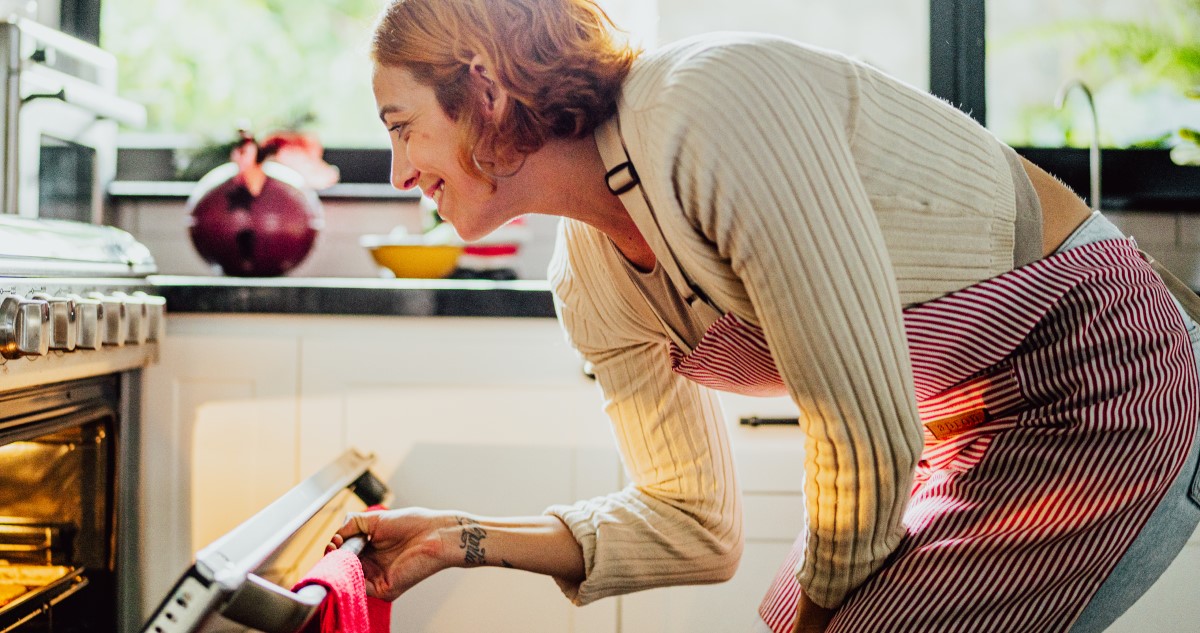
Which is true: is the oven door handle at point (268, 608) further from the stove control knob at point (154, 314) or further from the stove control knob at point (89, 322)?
the stove control knob at point (154, 314)

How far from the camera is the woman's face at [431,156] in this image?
34.6 inches

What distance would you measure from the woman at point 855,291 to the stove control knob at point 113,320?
46 centimetres

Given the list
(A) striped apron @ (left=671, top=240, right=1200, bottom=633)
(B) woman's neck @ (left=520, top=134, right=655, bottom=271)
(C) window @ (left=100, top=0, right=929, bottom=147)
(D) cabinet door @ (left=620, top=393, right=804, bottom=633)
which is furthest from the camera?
(C) window @ (left=100, top=0, right=929, bottom=147)

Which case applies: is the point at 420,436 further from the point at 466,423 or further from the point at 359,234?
the point at 359,234

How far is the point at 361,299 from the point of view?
4.41 ft

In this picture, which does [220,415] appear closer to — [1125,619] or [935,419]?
[935,419]

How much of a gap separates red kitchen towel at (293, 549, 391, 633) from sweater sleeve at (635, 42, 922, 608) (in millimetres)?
350

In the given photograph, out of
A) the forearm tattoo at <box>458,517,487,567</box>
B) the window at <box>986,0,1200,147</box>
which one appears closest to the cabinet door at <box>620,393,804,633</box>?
the forearm tattoo at <box>458,517,487,567</box>

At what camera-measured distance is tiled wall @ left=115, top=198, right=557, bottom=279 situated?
1.96 metres

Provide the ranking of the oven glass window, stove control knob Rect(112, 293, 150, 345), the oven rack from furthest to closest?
the oven glass window → stove control knob Rect(112, 293, 150, 345) → the oven rack

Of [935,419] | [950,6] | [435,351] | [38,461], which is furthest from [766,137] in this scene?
[950,6]

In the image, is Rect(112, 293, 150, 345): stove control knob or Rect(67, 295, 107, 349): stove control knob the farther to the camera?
Rect(112, 293, 150, 345): stove control knob

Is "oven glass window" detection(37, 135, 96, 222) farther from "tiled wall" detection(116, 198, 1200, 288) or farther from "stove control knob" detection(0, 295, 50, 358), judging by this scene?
"stove control knob" detection(0, 295, 50, 358)

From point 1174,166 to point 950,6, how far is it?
0.55 meters
